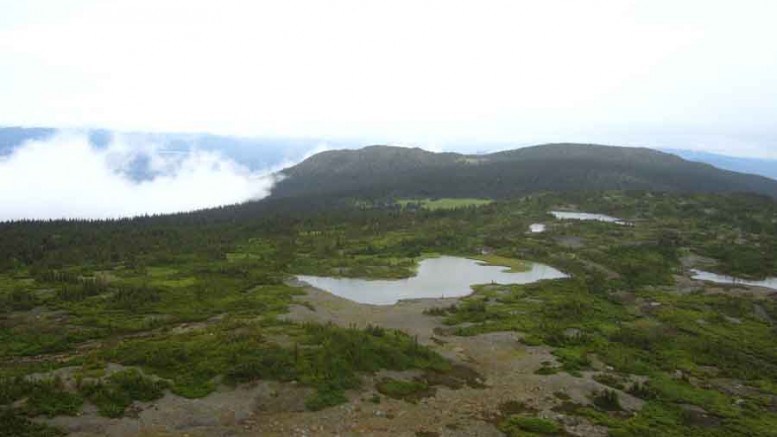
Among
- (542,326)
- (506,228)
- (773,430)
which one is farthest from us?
(506,228)

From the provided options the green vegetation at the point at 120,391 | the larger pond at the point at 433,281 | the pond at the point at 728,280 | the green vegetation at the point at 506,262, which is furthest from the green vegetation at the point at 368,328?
the larger pond at the point at 433,281

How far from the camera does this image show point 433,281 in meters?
80.8

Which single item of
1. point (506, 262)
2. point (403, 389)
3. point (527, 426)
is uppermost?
point (403, 389)

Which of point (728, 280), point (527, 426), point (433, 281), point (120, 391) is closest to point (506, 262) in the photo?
point (433, 281)

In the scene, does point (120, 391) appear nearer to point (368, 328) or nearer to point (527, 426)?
point (368, 328)

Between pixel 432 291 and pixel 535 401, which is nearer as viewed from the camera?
pixel 535 401

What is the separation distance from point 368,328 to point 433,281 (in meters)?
37.5

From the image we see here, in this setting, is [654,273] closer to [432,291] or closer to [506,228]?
[432,291]

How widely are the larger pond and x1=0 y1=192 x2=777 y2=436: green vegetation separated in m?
3.42

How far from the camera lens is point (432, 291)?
2867 inches

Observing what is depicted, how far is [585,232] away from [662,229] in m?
22.6

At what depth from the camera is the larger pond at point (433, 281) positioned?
69938 mm

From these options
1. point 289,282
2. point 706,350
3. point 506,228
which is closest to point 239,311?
point 289,282

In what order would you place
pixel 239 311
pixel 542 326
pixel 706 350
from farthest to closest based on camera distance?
1. pixel 239 311
2. pixel 542 326
3. pixel 706 350
